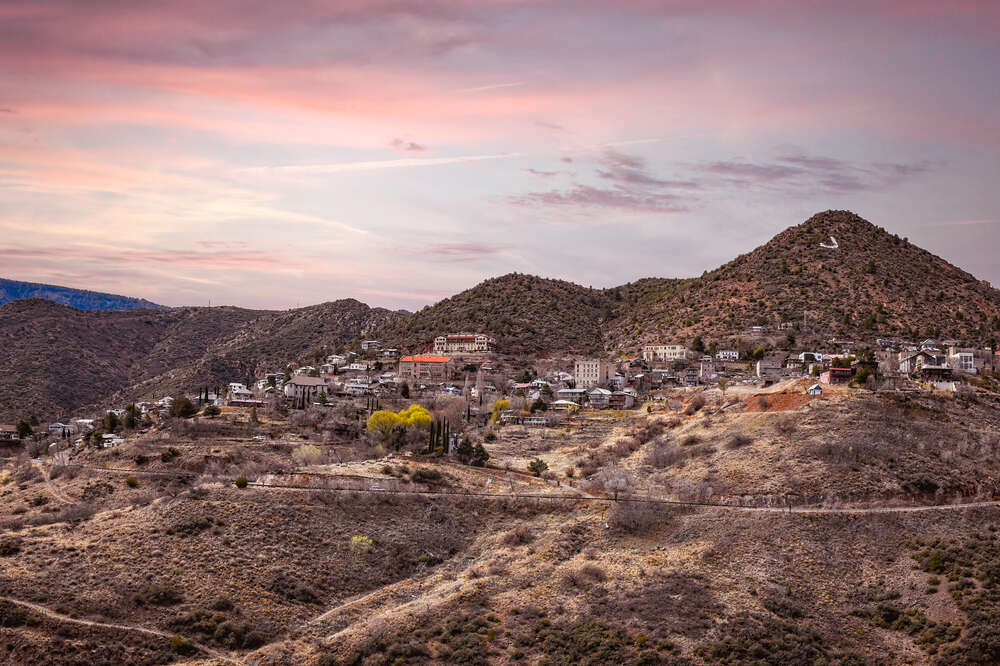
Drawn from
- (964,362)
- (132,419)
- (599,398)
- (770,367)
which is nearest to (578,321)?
(599,398)

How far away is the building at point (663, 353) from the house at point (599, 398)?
1540 cm

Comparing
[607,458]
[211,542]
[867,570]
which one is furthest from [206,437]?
[867,570]

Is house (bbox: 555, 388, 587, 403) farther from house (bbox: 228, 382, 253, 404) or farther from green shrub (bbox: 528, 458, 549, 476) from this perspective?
house (bbox: 228, 382, 253, 404)

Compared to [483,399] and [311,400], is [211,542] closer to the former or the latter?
[311,400]

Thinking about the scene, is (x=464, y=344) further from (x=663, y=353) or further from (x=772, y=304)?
(x=772, y=304)

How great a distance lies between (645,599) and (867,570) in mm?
9695

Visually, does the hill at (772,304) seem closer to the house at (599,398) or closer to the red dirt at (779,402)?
the house at (599,398)

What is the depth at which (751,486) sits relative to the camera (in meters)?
42.6

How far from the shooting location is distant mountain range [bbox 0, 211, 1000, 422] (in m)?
88.7

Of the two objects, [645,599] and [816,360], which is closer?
[645,599]

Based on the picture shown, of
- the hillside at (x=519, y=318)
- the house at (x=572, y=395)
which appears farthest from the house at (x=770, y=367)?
the hillside at (x=519, y=318)

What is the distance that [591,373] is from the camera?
83625mm

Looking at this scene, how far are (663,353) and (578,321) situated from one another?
25391 mm

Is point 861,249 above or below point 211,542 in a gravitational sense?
above
